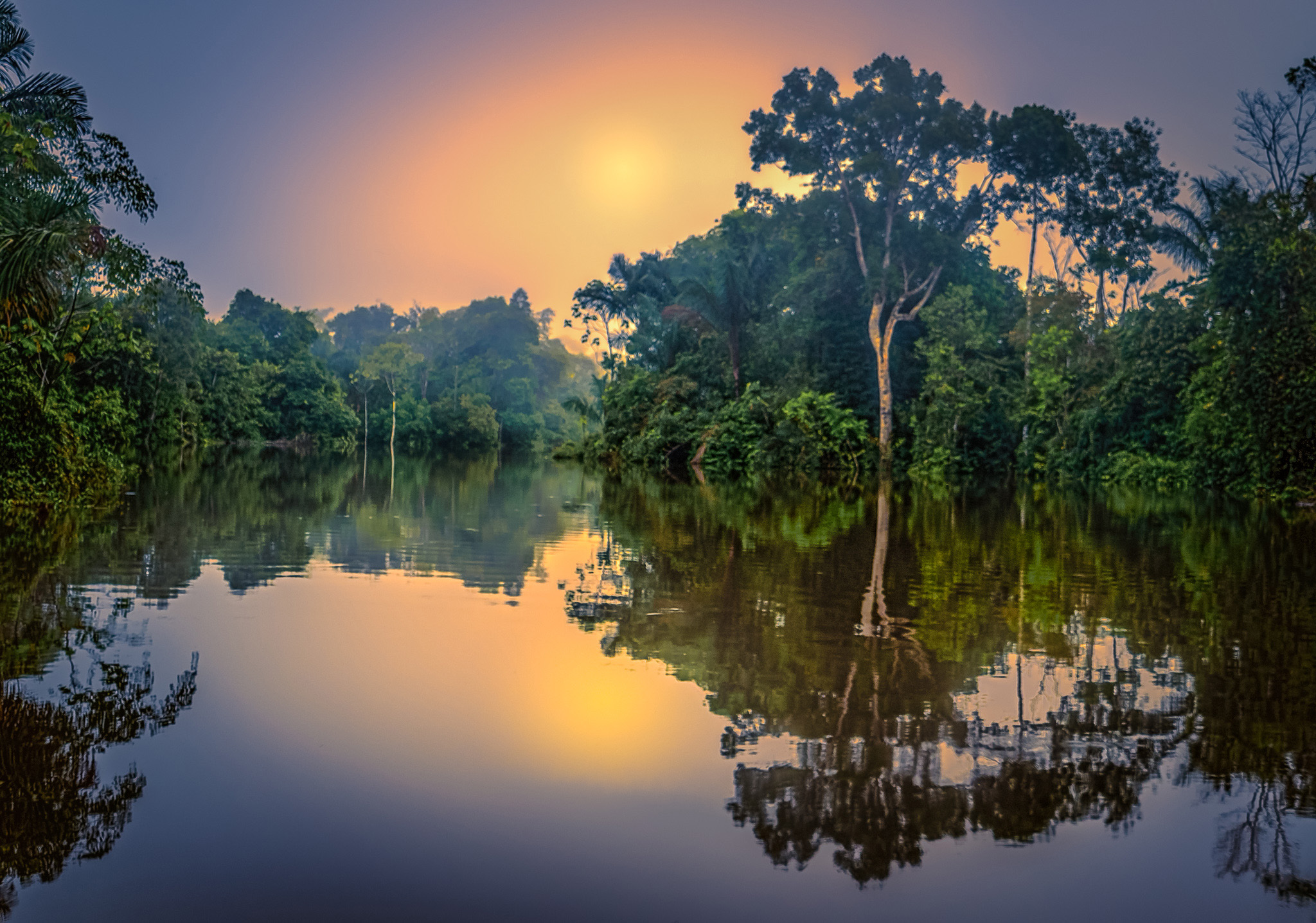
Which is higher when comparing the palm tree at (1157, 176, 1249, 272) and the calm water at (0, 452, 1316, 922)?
the palm tree at (1157, 176, 1249, 272)

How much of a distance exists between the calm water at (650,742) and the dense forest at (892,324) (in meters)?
8.02

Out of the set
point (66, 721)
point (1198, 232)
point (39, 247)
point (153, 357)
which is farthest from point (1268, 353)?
point (153, 357)

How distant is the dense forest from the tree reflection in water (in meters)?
9.52

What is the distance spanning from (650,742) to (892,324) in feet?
95.1

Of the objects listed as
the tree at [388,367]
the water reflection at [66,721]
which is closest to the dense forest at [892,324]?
the water reflection at [66,721]

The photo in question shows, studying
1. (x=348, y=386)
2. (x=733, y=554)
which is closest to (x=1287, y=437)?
(x=733, y=554)

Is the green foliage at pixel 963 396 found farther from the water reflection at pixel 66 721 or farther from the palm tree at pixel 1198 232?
the water reflection at pixel 66 721

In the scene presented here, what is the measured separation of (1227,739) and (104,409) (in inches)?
701

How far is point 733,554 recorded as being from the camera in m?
10.2

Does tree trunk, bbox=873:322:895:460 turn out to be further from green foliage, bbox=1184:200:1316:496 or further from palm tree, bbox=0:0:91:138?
palm tree, bbox=0:0:91:138

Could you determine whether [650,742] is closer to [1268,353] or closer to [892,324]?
[1268,353]

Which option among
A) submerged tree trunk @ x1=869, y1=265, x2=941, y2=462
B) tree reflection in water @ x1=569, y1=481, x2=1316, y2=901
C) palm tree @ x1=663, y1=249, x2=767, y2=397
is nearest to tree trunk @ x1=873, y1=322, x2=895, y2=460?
submerged tree trunk @ x1=869, y1=265, x2=941, y2=462

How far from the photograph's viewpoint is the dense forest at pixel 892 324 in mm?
15508

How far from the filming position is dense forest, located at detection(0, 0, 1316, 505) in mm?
15508
